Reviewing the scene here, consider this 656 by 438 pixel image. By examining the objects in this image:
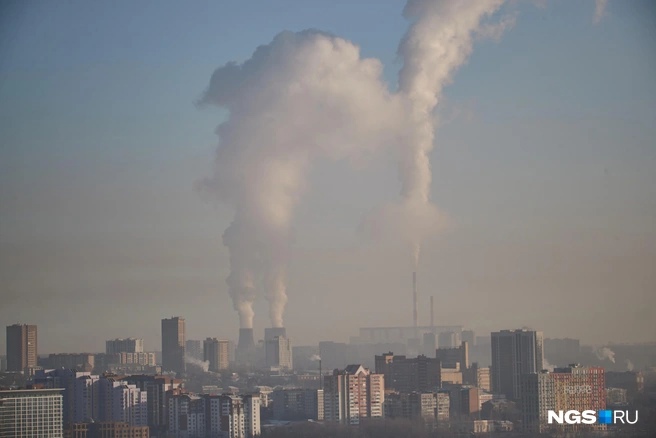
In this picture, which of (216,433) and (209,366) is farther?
(209,366)

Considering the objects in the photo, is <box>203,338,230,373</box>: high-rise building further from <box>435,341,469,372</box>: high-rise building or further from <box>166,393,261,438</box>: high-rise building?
<box>166,393,261,438</box>: high-rise building

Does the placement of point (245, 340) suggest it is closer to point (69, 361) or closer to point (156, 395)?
point (69, 361)

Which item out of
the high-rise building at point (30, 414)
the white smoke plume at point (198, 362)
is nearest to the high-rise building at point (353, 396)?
the high-rise building at point (30, 414)

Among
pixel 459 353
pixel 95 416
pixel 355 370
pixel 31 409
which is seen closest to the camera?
pixel 31 409

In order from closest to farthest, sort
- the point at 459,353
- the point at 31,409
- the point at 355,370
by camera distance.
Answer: the point at 31,409, the point at 355,370, the point at 459,353

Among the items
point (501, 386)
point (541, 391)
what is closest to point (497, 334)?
point (501, 386)

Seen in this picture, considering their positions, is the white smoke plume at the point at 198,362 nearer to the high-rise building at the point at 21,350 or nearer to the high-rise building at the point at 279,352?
the high-rise building at the point at 279,352

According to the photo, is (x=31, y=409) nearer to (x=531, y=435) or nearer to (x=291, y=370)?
(x=531, y=435)
